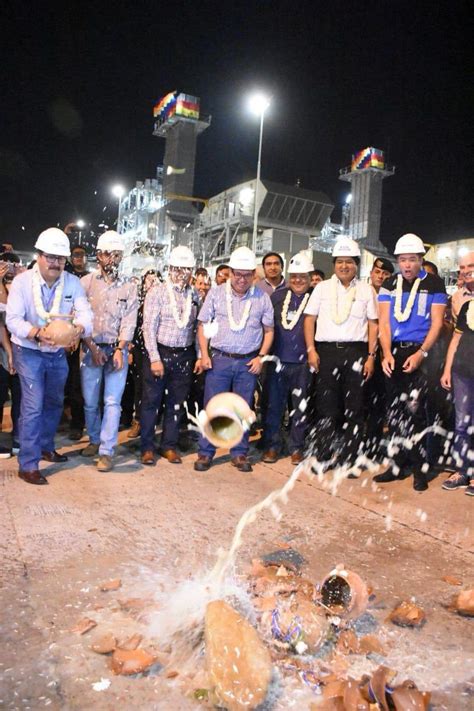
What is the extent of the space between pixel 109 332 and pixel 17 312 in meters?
1.02

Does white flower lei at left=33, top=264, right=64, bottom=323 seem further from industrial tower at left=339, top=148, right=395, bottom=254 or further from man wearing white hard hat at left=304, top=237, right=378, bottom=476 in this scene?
industrial tower at left=339, top=148, right=395, bottom=254

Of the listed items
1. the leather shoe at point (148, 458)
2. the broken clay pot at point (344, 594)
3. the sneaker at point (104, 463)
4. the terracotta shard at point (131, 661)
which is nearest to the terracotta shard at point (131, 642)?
the terracotta shard at point (131, 661)

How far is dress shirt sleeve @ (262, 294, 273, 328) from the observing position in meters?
5.89

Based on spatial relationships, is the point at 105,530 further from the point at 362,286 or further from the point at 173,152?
the point at 173,152

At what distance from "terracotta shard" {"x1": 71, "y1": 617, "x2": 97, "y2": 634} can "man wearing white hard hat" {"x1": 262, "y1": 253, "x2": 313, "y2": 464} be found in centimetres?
345

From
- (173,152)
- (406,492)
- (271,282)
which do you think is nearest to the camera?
(406,492)

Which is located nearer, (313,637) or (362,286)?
(313,637)

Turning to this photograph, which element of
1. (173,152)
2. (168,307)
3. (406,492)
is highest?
(173,152)

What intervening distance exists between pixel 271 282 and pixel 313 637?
5174 mm

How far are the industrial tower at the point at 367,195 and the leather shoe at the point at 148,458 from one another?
51637 mm

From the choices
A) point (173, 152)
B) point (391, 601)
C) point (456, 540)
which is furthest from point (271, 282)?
point (173, 152)

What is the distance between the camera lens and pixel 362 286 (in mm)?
5727

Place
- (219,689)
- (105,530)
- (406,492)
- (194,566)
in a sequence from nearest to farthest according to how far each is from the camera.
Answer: (219,689)
(194,566)
(105,530)
(406,492)

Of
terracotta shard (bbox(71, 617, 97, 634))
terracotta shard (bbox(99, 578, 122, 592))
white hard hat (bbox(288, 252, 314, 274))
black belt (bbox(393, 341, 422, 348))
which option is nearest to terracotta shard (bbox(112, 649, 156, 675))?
terracotta shard (bbox(71, 617, 97, 634))
